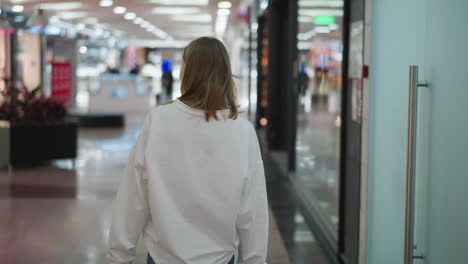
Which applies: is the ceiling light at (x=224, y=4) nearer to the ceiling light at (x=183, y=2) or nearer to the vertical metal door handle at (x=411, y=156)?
the ceiling light at (x=183, y=2)

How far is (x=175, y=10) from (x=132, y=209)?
1538 cm

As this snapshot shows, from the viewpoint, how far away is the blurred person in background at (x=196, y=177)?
1.96 meters

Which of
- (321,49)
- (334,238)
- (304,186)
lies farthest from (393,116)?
(321,49)

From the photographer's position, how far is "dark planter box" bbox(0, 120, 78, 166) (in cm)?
874

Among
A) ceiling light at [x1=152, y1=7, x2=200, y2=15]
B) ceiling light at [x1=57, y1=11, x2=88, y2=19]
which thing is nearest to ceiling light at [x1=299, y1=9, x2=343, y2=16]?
ceiling light at [x1=152, y1=7, x2=200, y2=15]

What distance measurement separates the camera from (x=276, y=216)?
6078 mm

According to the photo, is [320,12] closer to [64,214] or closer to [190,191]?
[64,214]

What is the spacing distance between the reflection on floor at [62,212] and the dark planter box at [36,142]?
0.53ft

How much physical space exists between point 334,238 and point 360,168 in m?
1.36

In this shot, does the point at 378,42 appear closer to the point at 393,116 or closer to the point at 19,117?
the point at 393,116

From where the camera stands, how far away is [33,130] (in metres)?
8.91

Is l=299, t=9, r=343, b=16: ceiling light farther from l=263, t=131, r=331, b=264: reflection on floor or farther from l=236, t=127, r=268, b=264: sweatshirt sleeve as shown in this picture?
l=236, t=127, r=268, b=264: sweatshirt sleeve

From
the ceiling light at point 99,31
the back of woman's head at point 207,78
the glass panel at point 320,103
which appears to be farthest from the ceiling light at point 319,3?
the ceiling light at point 99,31

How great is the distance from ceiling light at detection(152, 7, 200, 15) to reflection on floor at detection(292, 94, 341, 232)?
22.9 feet
